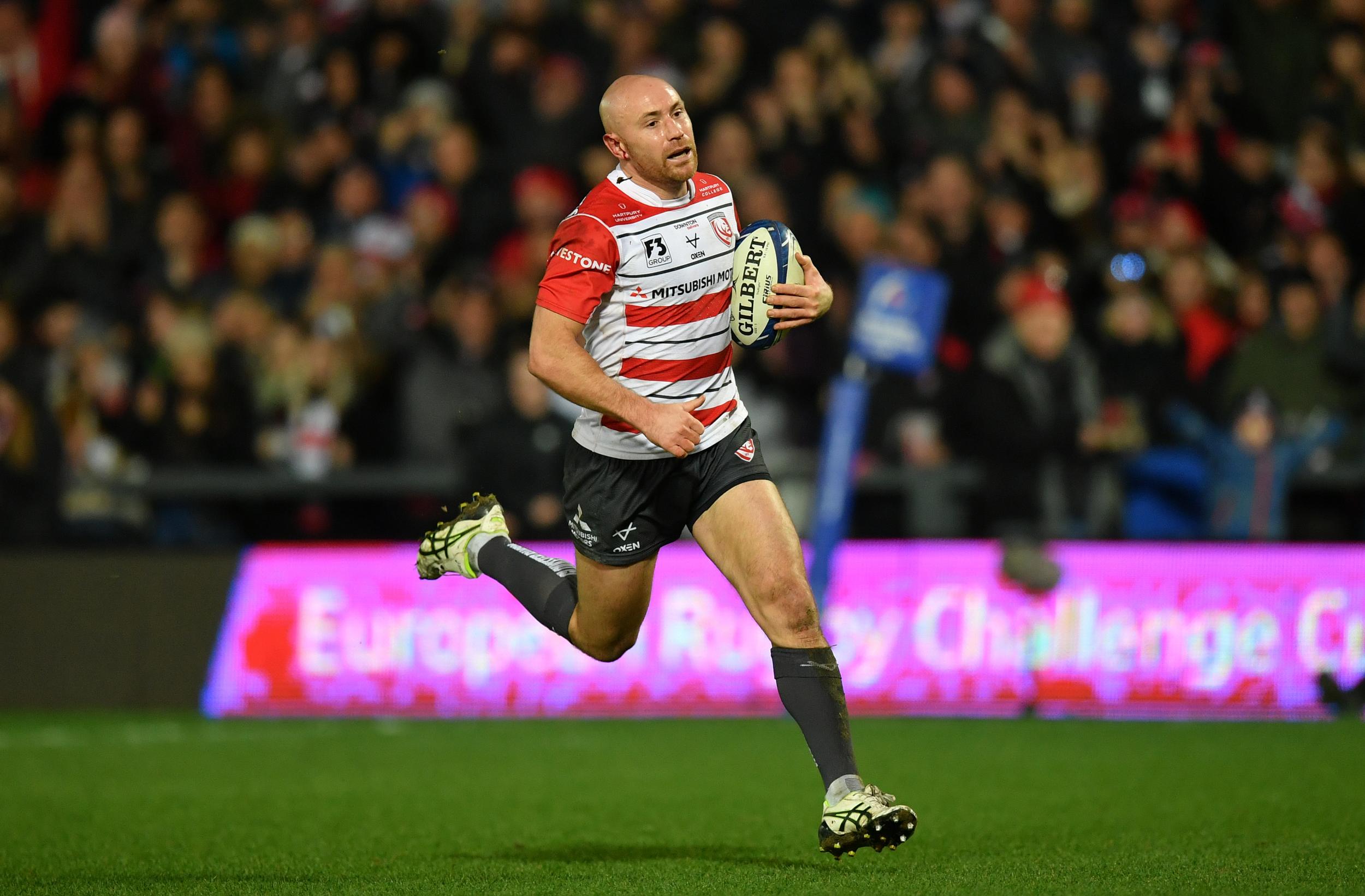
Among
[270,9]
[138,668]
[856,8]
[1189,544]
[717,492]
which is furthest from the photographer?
[270,9]

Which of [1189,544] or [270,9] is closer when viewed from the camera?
[1189,544]

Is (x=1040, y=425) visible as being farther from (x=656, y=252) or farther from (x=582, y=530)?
(x=656, y=252)

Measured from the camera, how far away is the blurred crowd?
39.7 ft

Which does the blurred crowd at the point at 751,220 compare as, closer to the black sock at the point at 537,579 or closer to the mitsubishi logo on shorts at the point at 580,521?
the black sock at the point at 537,579

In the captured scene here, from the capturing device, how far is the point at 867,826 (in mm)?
5766

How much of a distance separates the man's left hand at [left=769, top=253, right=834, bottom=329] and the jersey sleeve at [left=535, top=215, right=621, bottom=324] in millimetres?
539

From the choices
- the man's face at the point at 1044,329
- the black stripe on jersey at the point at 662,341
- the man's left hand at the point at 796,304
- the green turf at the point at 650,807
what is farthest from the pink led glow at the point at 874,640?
the man's left hand at the point at 796,304

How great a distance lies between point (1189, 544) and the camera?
1144cm

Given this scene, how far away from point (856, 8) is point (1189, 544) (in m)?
5.96

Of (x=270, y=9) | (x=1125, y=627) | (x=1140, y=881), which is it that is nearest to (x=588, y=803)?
(x=1140, y=881)

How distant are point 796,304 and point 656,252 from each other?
491 millimetres

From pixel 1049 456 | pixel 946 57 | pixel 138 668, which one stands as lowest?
pixel 138 668

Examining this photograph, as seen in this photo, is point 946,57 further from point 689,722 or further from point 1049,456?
point 689,722

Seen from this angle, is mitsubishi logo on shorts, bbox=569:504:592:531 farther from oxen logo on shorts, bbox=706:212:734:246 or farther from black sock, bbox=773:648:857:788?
oxen logo on shorts, bbox=706:212:734:246
